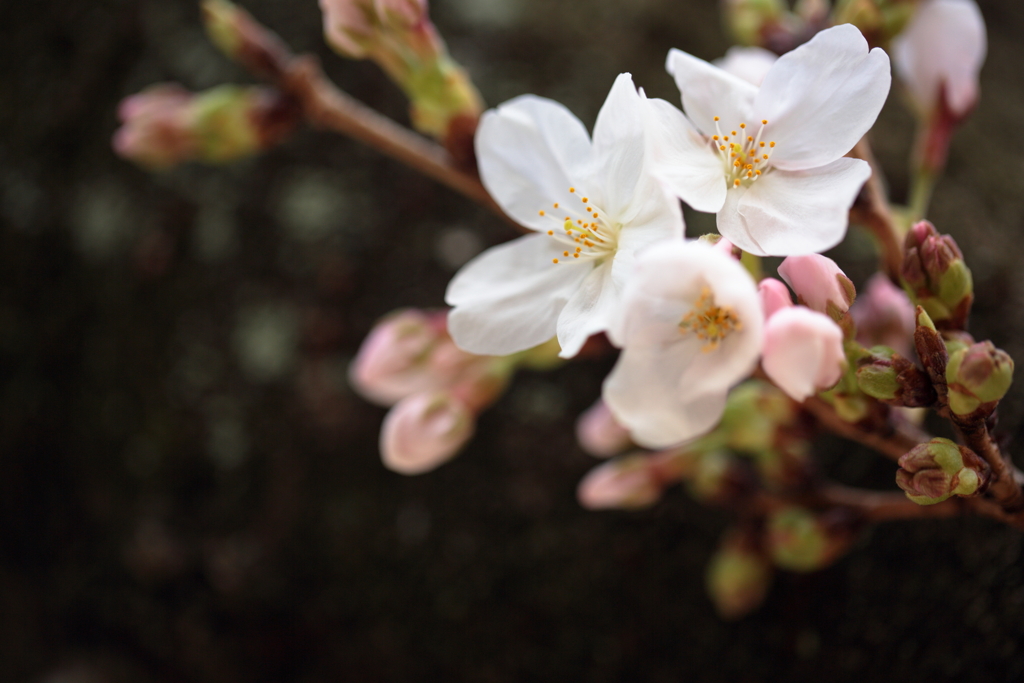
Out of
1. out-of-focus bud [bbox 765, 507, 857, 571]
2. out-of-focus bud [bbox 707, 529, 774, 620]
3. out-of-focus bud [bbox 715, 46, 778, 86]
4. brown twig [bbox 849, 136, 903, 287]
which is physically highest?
out-of-focus bud [bbox 715, 46, 778, 86]

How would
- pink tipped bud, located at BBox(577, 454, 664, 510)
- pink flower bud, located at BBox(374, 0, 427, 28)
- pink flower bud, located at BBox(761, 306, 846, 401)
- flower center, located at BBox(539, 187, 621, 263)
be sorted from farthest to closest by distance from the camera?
pink tipped bud, located at BBox(577, 454, 664, 510) → pink flower bud, located at BBox(374, 0, 427, 28) → flower center, located at BBox(539, 187, 621, 263) → pink flower bud, located at BBox(761, 306, 846, 401)

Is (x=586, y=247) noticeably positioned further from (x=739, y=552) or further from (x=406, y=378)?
(x=739, y=552)

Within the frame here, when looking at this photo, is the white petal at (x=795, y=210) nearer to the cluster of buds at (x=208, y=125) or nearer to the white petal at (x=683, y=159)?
the white petal at (x=683, y=159)

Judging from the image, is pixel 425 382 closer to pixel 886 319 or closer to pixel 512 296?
pixel 512 296

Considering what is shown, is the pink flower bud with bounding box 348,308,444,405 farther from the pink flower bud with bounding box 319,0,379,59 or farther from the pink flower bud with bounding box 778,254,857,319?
the pink flower bud with bounding box 778,254,857,319

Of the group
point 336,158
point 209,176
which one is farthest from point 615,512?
point 209,176

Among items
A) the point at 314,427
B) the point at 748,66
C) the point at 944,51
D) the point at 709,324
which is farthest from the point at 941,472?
the point at 314,427

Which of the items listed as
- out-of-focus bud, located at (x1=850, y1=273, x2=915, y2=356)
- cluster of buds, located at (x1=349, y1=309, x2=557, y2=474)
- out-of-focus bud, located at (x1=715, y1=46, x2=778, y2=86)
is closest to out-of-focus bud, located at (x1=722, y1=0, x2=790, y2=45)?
out-of-focus bud, located at (x1=715, y1=46, x2=778, y2=86)

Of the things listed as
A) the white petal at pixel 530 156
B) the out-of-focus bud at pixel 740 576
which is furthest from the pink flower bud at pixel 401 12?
the out-of-focus bud at pixel 740 576
